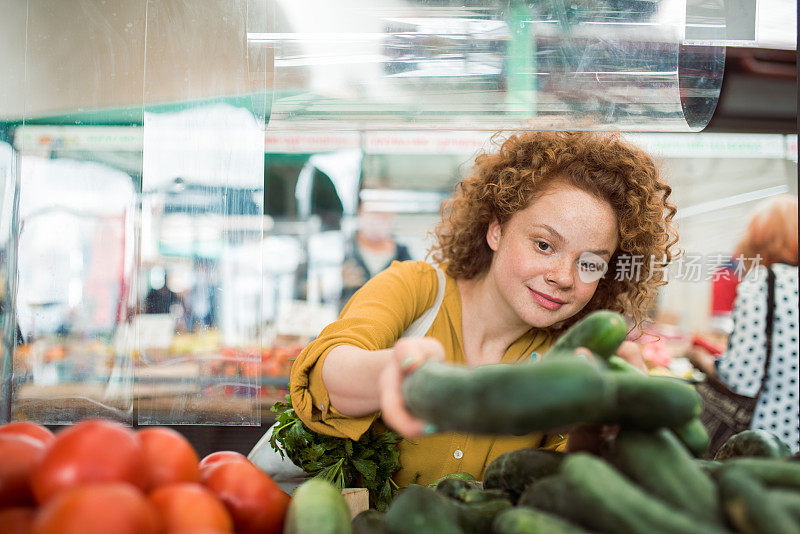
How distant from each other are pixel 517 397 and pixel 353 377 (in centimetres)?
71

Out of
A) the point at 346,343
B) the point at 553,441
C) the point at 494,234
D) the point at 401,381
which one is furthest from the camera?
the point at 494,234

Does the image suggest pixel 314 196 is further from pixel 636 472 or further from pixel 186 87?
pixel 636 472

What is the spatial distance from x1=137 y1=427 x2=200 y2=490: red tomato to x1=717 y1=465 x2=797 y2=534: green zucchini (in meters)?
0.82

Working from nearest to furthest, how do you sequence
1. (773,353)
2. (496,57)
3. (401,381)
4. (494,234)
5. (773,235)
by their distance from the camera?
(401,381) < (496,57) < (494,234) < (773,353) < (773,235)

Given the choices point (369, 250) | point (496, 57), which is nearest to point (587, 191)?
point (496, 57)

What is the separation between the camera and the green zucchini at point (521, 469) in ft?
3.66

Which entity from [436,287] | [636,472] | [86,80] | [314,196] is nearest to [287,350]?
[314,196]

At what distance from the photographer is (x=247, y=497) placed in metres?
1.06

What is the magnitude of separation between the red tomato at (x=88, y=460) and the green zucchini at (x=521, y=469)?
2.12 feet

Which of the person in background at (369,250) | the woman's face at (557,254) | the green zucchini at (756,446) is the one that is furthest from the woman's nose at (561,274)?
the person in background at (369,250)

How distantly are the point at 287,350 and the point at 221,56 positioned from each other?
3.63 metres

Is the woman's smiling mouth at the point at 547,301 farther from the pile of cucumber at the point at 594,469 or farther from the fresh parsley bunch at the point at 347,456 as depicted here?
the pile of cucumber at the point at 594,469

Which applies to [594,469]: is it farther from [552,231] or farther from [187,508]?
[552,231]

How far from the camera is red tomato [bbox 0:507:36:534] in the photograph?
34.0 inches
